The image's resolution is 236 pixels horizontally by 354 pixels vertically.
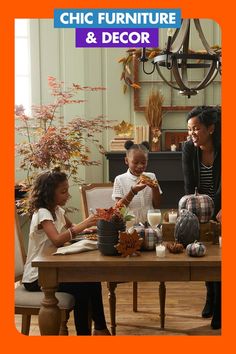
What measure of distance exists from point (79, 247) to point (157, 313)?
4.73 feet

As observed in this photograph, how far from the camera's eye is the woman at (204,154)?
3000mm

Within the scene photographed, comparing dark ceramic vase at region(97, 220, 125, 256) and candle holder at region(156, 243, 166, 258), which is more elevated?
dark ceramic vase at region(97, 220, 125, 256)

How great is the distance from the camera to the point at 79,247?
2.53m

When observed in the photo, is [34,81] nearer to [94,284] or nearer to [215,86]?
[215,86]

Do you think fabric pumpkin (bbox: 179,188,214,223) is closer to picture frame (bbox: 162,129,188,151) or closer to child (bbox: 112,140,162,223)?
child (bbox: 112,140,162,223)

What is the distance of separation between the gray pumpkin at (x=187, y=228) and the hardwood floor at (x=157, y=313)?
37.1 inches

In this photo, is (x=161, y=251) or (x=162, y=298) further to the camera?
(x=162, y=298)

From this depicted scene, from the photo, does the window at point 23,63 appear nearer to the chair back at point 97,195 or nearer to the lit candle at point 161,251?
the chair back at point 97,195

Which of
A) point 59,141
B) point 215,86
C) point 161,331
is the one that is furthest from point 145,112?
point 161,331

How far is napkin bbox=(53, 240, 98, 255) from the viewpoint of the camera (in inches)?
97.4

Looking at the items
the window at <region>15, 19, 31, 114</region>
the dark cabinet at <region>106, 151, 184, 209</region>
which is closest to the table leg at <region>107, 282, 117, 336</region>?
the dark cabinet at <region>106, 151, 184, 209</region>

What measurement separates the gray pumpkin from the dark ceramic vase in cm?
30

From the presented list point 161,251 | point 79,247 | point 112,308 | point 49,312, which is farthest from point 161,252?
point 112,308

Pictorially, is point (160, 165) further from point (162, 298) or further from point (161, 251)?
point (161, 251)
